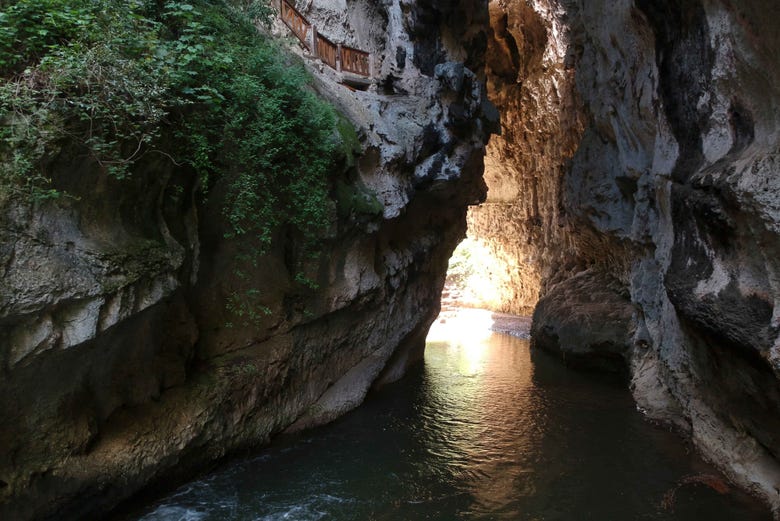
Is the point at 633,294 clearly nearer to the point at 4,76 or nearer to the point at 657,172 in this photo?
the point at 657,172

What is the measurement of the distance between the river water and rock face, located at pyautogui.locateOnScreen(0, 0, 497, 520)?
0.62 m

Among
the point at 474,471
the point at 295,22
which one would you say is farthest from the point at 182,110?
the point at 474,471

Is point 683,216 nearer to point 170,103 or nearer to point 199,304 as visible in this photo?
point 170,103

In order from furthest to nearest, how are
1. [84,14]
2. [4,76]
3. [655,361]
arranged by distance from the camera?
[655,361] → [84,14] → [4,76]

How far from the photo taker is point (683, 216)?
19.4ft

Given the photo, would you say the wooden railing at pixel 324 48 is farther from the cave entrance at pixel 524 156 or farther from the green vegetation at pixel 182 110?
the cave entrance at pixel 524 156

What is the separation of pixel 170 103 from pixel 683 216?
19.4ft

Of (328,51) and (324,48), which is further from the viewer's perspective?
(328,51)

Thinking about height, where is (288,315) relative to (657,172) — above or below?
below

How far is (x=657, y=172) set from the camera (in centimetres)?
719

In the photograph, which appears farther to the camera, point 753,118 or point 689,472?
point 689,472

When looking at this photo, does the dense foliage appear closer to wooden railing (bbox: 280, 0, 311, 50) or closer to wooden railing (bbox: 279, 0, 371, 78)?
wooden railing (bbox: 280, 0, 311, 50)

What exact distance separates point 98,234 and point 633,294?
858cm

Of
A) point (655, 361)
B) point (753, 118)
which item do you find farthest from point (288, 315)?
point (655, 361)
